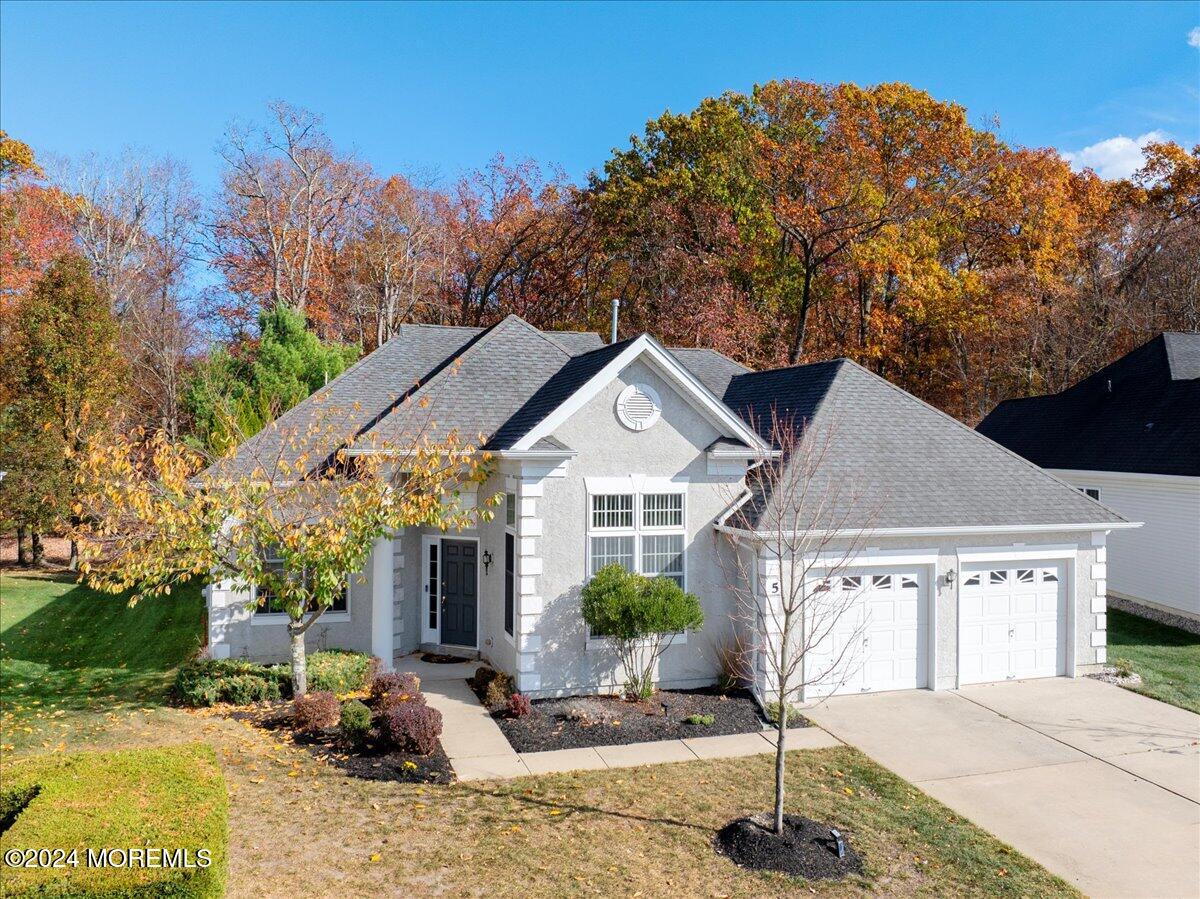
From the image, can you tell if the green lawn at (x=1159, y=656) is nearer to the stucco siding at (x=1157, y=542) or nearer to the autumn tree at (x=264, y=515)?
the stucco siding at (x=1157, y=542)

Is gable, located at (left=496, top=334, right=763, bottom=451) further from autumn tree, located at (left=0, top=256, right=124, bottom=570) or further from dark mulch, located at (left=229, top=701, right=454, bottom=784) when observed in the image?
autumn tree, located at (left=0, top=256, right=124, bottom=570)

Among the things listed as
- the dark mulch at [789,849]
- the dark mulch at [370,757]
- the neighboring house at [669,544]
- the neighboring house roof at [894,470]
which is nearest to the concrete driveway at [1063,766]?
the neighboring house at [669,544]

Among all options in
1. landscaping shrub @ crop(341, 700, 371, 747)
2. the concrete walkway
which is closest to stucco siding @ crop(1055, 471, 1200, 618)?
the concrete walkway

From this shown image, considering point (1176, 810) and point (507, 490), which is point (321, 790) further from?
point (1176, 810)

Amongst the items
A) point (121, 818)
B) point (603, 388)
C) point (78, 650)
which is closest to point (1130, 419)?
point (603, 388)

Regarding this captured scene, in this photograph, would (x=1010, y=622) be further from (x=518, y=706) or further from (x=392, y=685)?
(x=392, y=685)

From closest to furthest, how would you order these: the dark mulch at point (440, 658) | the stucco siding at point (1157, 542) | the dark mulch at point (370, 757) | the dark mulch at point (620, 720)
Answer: the dark mulch at point (370, 757), the dark mulch at point (620, 720), the dark mulch at point (440, 658), the stucco siding at point (1157, 542)

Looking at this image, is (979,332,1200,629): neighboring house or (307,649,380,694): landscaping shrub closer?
(307,649,380,694): landscaping shrub
